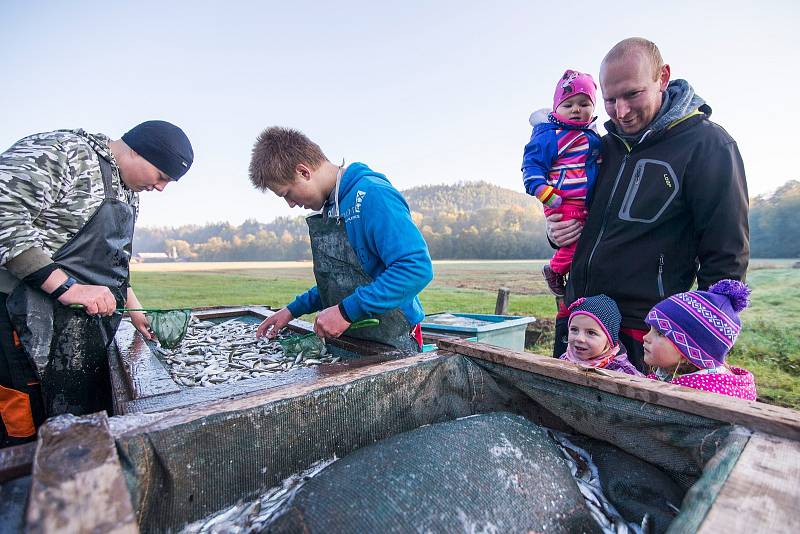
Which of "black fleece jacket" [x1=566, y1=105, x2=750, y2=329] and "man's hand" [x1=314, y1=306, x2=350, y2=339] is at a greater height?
"black fleece jacket" [x1=566, y1=105, x2=750, y2=329]

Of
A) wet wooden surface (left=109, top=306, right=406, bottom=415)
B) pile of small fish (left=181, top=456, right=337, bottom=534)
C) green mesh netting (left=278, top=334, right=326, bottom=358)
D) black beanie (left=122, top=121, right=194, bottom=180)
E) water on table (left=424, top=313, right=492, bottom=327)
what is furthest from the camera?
water on table (left=424, top=313, right=492, bottom=327)

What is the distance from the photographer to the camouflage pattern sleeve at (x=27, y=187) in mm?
2322

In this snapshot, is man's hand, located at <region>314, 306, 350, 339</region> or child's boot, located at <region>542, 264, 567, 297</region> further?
child's boot, located at <region>542, 264, 567, 297</region>

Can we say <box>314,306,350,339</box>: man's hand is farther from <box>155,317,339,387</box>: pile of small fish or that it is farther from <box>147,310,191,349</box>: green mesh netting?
<box>147,310,191,349</box>: green mesh netting

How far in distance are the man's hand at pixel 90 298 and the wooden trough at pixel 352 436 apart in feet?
5.18

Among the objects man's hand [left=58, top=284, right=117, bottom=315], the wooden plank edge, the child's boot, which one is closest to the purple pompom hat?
the wooden plank edge

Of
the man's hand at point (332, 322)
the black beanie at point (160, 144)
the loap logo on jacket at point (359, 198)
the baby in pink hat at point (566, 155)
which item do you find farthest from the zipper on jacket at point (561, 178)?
the black beanie at point (160, 144)

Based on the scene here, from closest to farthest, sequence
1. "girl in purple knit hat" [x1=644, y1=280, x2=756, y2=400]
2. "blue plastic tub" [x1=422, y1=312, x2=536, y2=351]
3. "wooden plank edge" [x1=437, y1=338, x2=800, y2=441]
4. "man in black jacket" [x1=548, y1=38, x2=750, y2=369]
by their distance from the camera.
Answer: "wooden plank edge" [x1=437, y1=338, x2=800, y2=441]
"girl in purple knit hat" [x1=644, y1=280, x2=756, y2=400]
"man in black jacket" [x1=548, y1=38, x2=750, y2=369]
"blue plastic tub" [x1=422, y1=312, x2=536, y2=351]

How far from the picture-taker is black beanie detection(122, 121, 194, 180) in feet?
9.80

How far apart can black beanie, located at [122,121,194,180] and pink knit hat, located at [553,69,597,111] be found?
304 centimetres

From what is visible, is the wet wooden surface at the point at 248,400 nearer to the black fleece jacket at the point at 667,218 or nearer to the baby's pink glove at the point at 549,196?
the black fleece jacket at the point at 667,218

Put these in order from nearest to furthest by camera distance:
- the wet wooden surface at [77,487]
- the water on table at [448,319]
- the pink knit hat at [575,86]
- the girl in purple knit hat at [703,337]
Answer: the wet wooden surface at [77,487]
the girl in purple knit hat at [703,337]
the pink knit hat at [575,86]
the water on table at [448,319]

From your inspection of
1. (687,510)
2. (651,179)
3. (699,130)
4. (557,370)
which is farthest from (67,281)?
(699,130)

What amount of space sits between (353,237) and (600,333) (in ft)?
5.88
